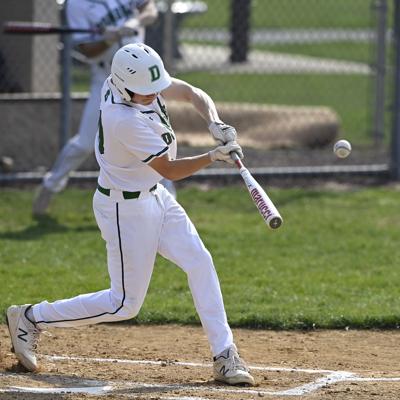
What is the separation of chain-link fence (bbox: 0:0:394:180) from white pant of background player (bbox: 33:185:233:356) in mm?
5281

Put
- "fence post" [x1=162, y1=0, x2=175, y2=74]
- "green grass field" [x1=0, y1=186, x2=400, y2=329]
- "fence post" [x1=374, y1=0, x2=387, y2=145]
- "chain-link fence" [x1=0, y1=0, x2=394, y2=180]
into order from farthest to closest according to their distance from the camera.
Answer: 1. "fence post" [x1=374, y1=0, x2=387, y2=145]
2. "chain-link fence" [x1=0, y1=0, x2=394, y2=180]
3. "fence post" [x1=162, y1=0, x2=175, y2=74]
4. "green grass field" [x1=0, y1=186, x2=400, y2=329]

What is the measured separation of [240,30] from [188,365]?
965 centimetres

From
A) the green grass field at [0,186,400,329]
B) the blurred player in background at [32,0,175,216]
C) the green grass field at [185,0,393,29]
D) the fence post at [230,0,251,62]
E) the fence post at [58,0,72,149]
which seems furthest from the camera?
the green grass field at [185,0,393,29]

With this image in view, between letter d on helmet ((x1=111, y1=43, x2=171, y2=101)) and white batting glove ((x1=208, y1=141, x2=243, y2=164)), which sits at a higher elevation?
letter d on helmet ((x1=111, y1=43, x2=171, y2=101))

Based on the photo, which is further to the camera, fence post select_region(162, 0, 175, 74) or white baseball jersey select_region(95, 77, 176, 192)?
fence post select_region(162, 0, 175, 74)

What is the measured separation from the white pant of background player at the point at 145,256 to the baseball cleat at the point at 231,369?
44 mm

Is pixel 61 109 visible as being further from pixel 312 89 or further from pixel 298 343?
pixel 312 89

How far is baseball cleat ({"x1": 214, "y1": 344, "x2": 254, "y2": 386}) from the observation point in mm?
5445

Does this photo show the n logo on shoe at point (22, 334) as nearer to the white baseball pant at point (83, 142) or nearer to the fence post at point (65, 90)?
the white baseball pant at point (83, 142)

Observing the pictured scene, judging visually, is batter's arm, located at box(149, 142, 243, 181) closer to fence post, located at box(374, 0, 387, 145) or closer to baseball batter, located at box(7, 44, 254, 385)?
baseball batter, located at box(7, 44, 254, 385)

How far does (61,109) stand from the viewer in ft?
35.3

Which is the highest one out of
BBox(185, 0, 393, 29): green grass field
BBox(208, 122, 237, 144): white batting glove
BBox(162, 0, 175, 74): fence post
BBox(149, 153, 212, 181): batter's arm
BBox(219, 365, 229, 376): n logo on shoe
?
BBox(208, 122, 237, 144): white batting glove

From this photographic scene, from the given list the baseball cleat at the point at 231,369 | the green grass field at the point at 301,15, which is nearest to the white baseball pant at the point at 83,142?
the baseball cleat at the point at 231,369

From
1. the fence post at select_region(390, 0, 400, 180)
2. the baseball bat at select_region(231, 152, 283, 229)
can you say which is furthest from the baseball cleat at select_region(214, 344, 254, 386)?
the fence post at select_region(390, 0, 400, 180)
